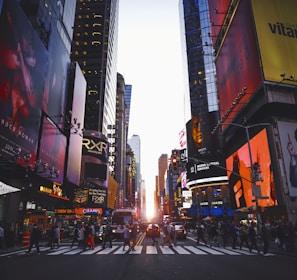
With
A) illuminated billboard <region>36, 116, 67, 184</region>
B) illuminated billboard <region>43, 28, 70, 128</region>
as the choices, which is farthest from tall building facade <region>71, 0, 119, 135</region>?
illuminated billboard <region>36, 116, 67, 184</region>

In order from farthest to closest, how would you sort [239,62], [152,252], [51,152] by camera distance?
1. [239,62]
2. [51,152]
3. [152,252]

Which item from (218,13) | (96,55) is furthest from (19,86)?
(96,55)

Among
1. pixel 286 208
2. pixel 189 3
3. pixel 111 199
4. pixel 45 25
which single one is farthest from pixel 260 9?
pixel 189 3

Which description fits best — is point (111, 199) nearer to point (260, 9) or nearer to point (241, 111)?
point (241, 111)

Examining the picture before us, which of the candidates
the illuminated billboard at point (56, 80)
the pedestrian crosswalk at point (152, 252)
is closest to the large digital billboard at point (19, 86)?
the illuminated billboard at point (56, 80)

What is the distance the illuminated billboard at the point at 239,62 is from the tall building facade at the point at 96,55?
50.5 m

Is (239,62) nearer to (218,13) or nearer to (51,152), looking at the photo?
(218,13)

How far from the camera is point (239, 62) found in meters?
38.9

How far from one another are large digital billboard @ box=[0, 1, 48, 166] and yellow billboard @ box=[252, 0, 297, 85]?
97.9 ft

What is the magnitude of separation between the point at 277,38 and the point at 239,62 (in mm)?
6414

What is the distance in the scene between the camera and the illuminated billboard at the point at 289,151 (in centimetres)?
2905

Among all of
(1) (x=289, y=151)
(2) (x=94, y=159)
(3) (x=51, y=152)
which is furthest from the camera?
(2) (x=94, y=159)

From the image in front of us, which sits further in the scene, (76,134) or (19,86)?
(76,134)

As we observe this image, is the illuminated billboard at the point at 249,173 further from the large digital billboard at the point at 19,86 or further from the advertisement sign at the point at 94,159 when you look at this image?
the advertisement sign at the point at 94,159
